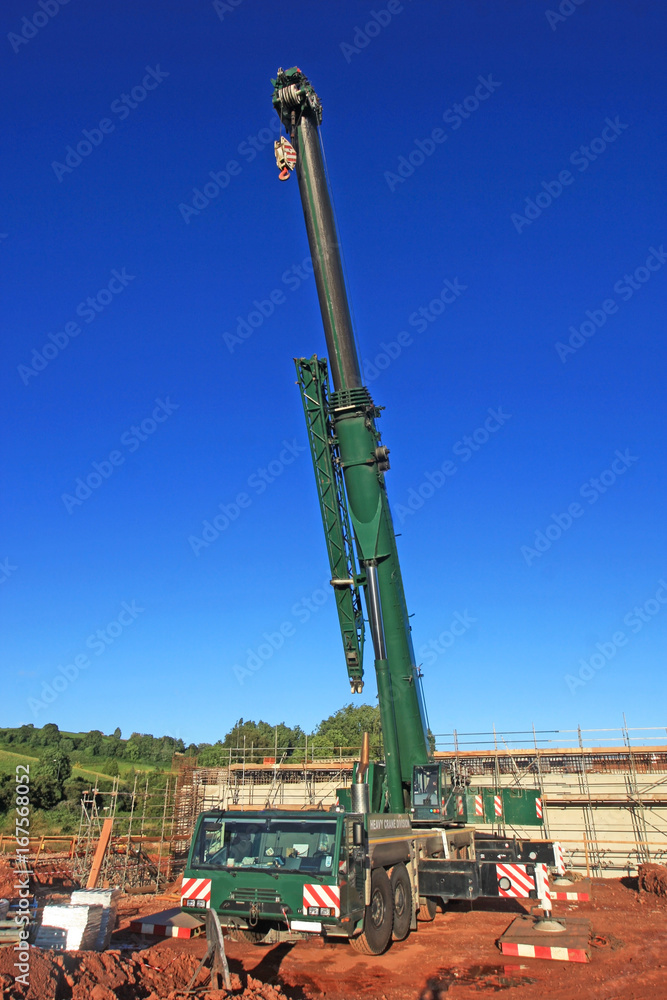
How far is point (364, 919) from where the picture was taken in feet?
26.1

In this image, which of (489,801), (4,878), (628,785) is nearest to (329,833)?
(489,801)

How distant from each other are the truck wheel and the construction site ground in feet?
0.49

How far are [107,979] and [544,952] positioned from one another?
17.9 ft

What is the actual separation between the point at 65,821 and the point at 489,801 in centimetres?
2971

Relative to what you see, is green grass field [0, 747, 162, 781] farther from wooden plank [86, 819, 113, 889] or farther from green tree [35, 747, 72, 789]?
wooden plank [86, 819, 113, 889]

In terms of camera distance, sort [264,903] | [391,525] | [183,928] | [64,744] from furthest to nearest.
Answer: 1. [64,744]
2. [391,525]
3. [183,928]
4. [264,903]

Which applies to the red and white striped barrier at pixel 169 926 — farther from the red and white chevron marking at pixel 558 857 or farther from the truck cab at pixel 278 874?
the red and white chevron marking at pixel 558 857

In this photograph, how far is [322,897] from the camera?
738 centimetres

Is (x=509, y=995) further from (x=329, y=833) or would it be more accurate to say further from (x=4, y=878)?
(x=4, y=878)

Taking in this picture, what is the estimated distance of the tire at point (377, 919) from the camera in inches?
316

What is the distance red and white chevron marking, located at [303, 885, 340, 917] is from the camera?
7316 mm

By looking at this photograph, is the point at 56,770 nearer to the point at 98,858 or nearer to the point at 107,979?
the point at 98,858

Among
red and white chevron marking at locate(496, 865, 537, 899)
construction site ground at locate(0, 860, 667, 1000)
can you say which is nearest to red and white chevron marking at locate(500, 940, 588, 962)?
construction site ground at locate(0, 860, 667, 1000)

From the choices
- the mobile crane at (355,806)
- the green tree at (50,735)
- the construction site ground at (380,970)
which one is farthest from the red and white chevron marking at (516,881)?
the green tree at (50,735)
